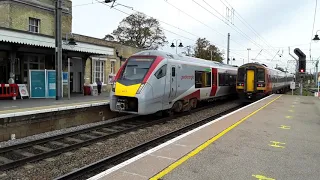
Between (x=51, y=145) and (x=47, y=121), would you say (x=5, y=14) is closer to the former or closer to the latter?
(x=47, y=121)

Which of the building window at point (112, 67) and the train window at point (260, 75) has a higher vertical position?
the building window at point (112, 67)

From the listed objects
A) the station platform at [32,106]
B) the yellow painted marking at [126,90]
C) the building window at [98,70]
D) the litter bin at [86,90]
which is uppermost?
the building window at [98,70]

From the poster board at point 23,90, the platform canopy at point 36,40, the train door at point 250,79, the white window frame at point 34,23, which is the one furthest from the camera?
the white window frame at point 34,23

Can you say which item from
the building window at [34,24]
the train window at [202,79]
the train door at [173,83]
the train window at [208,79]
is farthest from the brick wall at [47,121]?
the building window at [34,24]

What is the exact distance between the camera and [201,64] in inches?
613

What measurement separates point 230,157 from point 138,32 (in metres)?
47.9

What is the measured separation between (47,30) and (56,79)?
10.4 m

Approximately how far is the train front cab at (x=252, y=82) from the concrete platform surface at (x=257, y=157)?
1194 centimetres

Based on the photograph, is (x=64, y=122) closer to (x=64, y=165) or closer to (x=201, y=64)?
(x=64, y=165)

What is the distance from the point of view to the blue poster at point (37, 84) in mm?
16594

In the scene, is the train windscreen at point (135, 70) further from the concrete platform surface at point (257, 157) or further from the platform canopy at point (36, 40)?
the platform canopy at point (36, 40)

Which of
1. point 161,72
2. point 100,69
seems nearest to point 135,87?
point 161,72

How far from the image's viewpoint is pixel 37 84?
16625 millimetres

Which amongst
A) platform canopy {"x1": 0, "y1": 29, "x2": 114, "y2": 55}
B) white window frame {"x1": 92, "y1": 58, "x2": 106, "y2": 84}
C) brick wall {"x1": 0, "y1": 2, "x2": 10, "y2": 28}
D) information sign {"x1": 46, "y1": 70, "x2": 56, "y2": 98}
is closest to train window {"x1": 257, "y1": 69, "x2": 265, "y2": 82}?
platform canopy {"x1": 0, "y1": 29, "x2": 114, "y2": 55}
